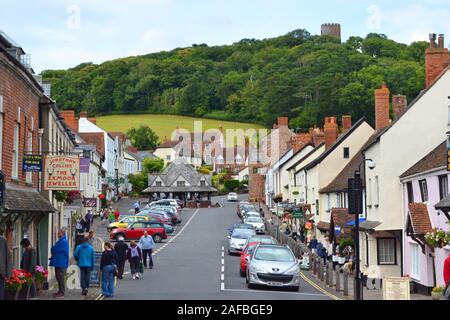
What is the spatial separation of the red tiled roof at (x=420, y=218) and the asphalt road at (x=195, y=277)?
4677 millimetres

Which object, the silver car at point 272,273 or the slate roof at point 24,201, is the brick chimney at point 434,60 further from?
the slate roof at point 24,201

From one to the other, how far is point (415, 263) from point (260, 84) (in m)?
124

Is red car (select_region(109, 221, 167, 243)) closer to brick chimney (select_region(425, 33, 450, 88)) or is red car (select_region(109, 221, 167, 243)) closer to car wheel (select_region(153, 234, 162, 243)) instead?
car wheel (select_region(153, 234, 162, 243))

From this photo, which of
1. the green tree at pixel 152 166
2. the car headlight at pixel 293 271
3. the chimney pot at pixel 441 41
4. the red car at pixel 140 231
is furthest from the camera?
the green tree at pixel 152 166

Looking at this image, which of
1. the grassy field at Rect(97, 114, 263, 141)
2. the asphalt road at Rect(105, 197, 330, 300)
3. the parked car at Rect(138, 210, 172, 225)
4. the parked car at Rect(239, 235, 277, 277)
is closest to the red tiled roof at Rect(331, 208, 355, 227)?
the parked car at Rect(239, 235, 277, 277)

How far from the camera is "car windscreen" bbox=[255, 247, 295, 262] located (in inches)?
1044

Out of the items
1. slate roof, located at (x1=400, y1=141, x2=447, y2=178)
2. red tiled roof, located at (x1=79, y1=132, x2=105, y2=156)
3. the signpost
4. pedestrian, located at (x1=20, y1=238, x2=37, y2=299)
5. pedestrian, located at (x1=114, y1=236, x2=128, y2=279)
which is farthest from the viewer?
red tiled roof, located at (x1=79, y1=132, x2=105, y2=156)

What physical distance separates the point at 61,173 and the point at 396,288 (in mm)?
10480

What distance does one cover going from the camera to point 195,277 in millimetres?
28172

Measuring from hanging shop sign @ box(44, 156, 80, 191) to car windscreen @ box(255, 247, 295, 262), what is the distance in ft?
24.6

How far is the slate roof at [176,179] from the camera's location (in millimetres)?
104669

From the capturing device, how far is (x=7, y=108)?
1941cm

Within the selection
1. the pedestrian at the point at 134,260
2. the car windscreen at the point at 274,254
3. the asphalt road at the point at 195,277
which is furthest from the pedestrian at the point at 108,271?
the car windscreen at the point at 274,254

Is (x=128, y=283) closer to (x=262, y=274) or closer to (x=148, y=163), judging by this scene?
(x=262, y=274)
